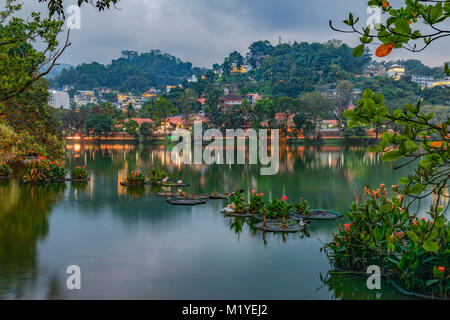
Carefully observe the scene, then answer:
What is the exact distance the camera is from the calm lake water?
800 centimetres

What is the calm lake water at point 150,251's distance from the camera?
800cm

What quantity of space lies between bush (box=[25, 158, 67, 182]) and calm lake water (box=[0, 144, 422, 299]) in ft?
4.32

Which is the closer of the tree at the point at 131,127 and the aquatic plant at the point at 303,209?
the aquatic plant at the point at 303,209

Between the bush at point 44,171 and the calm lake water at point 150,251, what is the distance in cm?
132

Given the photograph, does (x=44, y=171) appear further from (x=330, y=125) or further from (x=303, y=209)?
(x=330, y=125)

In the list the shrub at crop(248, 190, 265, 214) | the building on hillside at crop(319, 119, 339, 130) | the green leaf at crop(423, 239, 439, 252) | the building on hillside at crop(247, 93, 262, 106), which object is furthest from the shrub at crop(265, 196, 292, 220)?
the building on hillside at crop(247, 93, 262, 106)

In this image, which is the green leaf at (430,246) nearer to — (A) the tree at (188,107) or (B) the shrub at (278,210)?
(B) the shrub at (278,210)

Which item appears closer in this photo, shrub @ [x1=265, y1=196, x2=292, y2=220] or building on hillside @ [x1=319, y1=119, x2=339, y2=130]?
shrub @ [x1=265, y1=196, x2=292, y2=220]

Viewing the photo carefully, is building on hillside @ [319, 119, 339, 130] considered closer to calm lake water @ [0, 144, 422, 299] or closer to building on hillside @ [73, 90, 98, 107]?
calm lake water @ [0, 144, 422, 299]

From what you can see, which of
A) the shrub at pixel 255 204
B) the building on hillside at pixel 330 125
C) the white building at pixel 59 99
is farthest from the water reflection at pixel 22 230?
the white building at pixel 59 99

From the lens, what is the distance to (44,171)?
21.8 meters

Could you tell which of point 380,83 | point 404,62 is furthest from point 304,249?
point 404,62

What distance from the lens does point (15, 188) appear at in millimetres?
19547
